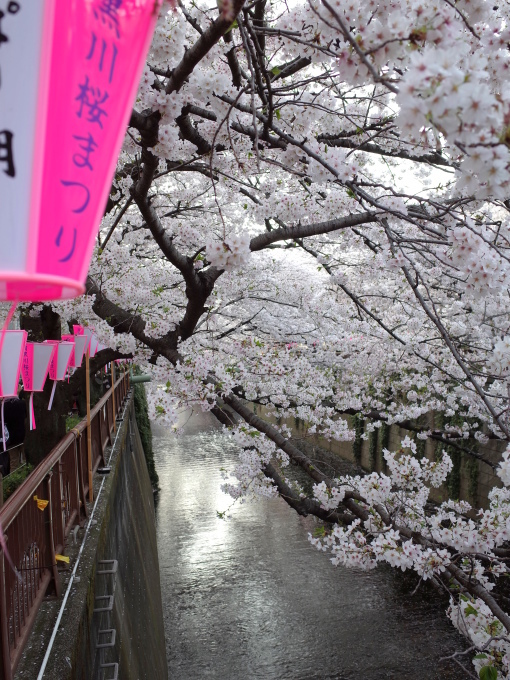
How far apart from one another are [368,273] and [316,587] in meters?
6.20

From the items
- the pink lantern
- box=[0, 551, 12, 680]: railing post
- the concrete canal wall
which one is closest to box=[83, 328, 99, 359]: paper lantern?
the concrete canal wall

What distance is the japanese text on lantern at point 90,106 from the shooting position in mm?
1150

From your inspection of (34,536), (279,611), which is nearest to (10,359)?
(34,536)

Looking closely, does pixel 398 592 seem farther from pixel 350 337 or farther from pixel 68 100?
pixel 68 100

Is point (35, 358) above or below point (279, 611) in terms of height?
above

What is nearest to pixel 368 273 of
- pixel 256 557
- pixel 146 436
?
pixel 256 557

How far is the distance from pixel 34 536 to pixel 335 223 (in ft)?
8.41

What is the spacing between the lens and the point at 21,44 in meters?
1.09

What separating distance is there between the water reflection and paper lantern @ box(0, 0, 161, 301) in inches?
333

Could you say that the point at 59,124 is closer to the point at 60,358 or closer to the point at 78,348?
the point at 60,358

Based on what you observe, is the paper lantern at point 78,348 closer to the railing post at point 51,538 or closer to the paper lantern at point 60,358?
the paper lantern at point 60,358

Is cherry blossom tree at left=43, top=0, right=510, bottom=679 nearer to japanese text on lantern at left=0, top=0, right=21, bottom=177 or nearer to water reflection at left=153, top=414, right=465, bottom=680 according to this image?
japanese text on lantern at left=0, top=0, right=21, bottom=177

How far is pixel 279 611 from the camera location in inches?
→ 400

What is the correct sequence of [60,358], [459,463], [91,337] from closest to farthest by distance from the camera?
[60,358] < [91,337] < [459,463]
